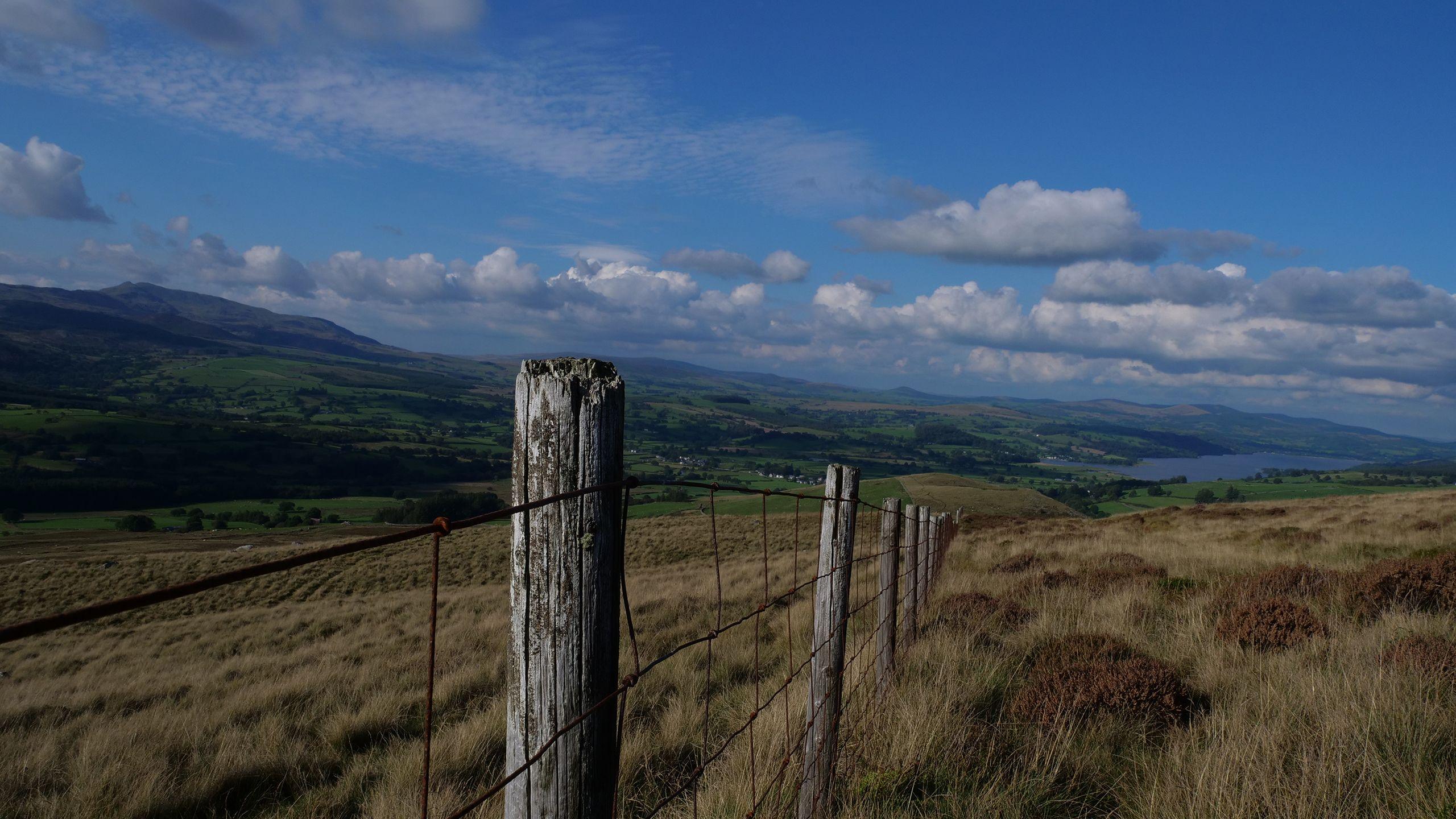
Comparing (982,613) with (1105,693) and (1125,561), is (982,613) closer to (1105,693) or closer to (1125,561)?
(1105,693)

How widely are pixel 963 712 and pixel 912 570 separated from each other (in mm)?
2162

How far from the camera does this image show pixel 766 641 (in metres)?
7.86

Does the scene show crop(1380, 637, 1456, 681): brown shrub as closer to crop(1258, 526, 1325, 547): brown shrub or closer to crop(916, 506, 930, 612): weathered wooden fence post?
crop(916, 506, 930, 612): weathered wooden fence post

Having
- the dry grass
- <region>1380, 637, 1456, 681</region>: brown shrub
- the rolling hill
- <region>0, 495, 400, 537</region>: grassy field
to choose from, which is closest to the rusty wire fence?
the dry grass

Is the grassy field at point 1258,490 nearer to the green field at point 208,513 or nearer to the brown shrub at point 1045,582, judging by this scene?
the brown shrub at point 1045,582

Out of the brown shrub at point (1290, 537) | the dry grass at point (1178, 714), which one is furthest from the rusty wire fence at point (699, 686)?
the brown shrub at point (1290, 537)

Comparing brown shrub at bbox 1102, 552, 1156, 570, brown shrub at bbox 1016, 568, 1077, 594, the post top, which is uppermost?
the post top

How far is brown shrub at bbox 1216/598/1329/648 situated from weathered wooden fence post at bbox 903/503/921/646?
2.47 meters

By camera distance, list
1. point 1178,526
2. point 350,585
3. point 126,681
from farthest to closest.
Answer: point 350,585 → point 1178,526 → point 126,681

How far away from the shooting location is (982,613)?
7.18m

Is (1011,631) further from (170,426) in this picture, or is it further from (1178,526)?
(170,426)

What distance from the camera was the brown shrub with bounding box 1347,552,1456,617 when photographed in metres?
6.20

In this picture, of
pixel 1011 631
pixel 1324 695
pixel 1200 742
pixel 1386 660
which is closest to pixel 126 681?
pixel 1011 631

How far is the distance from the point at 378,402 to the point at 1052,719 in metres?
185
